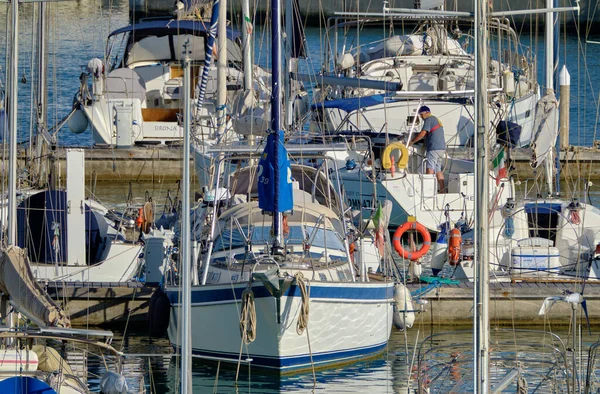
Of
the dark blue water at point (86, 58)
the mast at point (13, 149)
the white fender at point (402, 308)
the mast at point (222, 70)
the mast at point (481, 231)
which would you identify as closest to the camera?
the mast at point (481, 231)

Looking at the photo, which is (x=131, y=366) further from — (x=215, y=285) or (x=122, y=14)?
(x=122, y=14)

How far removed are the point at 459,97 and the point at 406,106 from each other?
1265 millimetres

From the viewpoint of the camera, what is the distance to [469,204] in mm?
24797

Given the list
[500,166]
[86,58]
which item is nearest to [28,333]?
[500,166]

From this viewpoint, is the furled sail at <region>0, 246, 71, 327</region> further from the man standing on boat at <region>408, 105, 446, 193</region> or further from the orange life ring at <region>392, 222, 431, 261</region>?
the man standing on boat at <region>408, 105, 446, 193</region>

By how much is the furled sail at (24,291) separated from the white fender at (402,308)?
4.76 metres

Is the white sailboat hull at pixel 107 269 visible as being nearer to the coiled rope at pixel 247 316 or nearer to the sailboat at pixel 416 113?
the sailboat at pixel 416 113

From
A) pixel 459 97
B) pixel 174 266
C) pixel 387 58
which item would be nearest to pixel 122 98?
pixel 387 58

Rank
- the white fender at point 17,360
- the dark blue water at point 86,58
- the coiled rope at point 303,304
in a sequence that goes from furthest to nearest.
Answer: the dark blue water at point 86,58 → the coiled rope at point 303,304 → the white fender at point 17,360

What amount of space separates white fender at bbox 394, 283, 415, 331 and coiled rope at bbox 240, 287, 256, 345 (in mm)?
2416

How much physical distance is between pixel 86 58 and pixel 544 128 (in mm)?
24963

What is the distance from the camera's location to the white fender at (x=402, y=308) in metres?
17.9

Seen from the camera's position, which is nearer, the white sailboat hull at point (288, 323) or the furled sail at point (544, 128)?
the white sailboat hull at point (288, 323)

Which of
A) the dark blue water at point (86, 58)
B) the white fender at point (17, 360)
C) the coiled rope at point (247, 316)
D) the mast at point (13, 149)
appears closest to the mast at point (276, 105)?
the coiled rope at point (247, 316)
